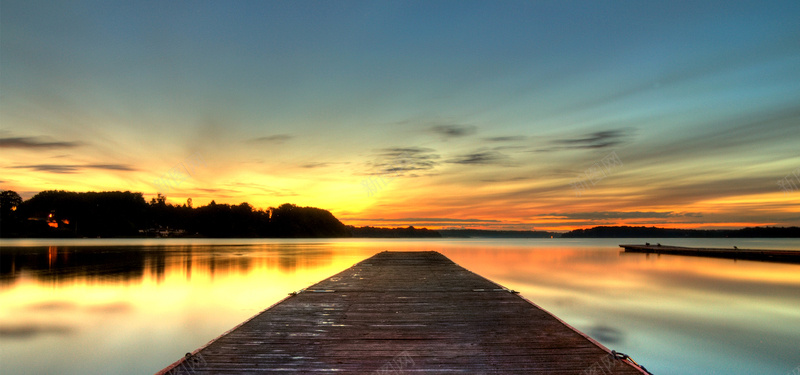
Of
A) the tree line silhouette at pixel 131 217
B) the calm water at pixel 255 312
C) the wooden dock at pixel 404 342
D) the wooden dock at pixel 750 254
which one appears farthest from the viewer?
the tree line silhouette at pixel 131 217

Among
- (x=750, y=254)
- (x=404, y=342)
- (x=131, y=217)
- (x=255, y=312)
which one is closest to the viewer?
(x=404, y=342)

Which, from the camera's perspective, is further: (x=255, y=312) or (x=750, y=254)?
(x=750, y=254)

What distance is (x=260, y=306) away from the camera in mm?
13633

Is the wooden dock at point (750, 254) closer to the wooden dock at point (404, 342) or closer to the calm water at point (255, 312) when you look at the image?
the calm water at point (255, 312)

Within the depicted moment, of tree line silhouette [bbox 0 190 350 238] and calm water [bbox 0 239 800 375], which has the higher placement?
tree line silhouette [bbox 0 190 350 238]

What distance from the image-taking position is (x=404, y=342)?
533 cm

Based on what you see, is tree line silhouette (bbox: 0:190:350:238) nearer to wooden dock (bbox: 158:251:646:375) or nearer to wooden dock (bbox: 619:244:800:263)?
wooden dock (bbox: 619:244:800:263)

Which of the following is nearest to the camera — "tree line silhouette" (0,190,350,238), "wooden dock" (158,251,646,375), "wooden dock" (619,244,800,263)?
"wooden dock" (158,251,646,375)

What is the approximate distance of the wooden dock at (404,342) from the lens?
4422mm

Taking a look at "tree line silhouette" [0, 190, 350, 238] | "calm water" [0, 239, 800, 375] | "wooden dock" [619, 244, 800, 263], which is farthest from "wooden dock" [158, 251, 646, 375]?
"tree line silhouette" [0, 190, 350, 238]

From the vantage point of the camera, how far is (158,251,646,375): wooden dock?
4.42 metres

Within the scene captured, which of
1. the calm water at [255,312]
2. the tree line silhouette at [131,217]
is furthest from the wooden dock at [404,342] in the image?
the tree line silhouette at [131,217]

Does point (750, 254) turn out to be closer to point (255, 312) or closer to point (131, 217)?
point (255, 312)

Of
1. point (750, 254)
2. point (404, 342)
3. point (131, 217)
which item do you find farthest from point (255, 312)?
point (131, 217)
